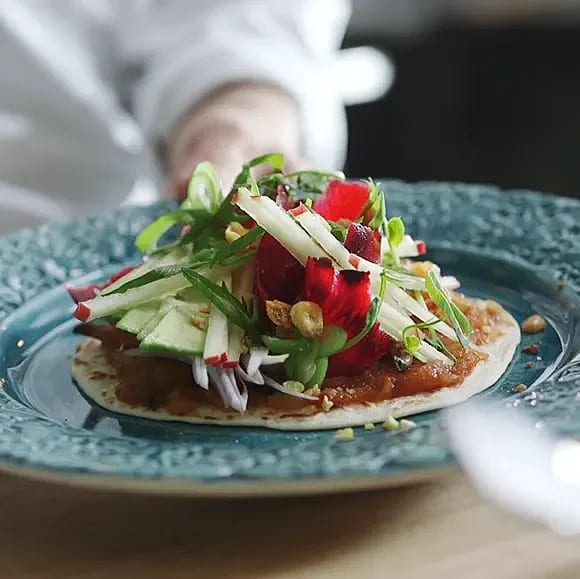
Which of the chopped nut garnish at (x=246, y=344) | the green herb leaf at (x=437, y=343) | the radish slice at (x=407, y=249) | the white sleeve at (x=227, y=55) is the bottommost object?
the green herb leaf at (x=437, y=343)

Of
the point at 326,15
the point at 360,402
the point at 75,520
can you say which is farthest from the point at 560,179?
the point at 75,520

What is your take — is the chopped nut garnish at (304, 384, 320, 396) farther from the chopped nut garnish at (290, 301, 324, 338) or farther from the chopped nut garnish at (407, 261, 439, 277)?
the chopped nut garnish at (407, 261, 439, 277)

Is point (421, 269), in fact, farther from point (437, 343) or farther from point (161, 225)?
point (161, 225)

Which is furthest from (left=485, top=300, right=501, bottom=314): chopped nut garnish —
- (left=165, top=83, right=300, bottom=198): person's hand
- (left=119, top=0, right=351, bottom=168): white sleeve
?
(left=119, top=0, right=351, bottom=168): white sleeve

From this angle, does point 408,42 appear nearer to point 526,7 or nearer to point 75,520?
point 526,7

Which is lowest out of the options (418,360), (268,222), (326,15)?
(418,360)

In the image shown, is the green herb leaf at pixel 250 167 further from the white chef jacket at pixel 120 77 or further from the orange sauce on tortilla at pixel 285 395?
the white chef jacket at pixel 120 77

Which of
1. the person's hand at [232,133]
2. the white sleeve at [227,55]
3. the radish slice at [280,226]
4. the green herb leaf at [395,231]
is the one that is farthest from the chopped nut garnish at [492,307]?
the white sleeve at [227,55]
